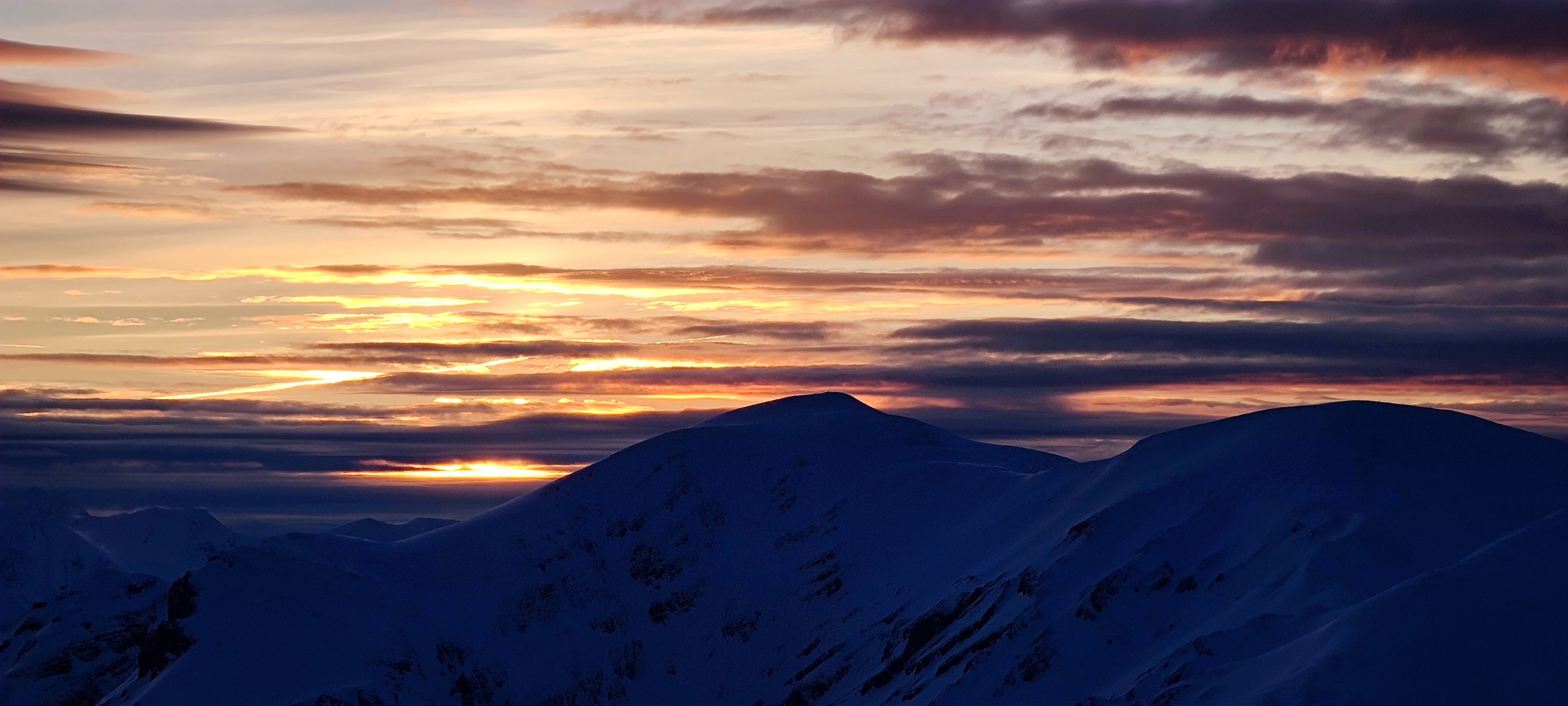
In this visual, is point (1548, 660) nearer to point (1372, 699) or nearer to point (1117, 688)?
point (1372, 699)

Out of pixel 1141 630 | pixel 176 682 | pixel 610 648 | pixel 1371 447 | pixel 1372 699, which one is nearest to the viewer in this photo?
pixel 1372 699

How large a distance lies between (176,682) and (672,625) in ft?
198

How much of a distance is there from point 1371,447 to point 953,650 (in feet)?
131

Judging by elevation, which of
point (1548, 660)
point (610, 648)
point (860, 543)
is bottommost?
point (610, 648)

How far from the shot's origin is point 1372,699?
273ft

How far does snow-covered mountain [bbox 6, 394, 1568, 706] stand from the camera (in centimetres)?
9262

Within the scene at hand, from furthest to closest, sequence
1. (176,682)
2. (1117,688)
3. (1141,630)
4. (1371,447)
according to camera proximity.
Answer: (176,682), (1371,447), (1141,630), (1117,688)

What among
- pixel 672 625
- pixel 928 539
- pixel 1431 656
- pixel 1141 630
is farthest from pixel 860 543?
pixel 1431 656

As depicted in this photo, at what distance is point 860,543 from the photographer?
189m

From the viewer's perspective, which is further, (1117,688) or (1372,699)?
(1117,688)

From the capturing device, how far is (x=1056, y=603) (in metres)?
126

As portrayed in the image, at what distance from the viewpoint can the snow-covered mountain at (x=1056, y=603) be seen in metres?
92.6

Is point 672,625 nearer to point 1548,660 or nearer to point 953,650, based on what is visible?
point 953,650

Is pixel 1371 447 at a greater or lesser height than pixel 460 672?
greater
